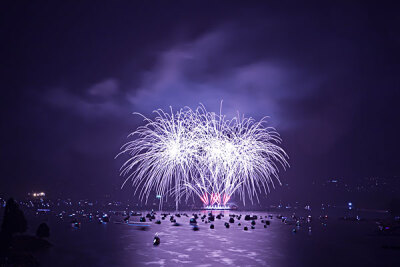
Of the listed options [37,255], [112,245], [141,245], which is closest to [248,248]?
[141,245]

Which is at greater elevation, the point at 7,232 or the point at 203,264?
the point at 7,232

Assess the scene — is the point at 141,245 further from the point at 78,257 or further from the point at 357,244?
the point at 357,244

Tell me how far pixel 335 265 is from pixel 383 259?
10578 millimetres

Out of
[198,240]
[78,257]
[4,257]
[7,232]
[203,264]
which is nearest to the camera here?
[4,257]

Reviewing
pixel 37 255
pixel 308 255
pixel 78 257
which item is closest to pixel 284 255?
pixel 308 255

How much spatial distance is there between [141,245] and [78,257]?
1631 centimetres

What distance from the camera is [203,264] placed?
53625 millimetres

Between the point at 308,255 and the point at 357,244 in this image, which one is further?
the point at 357,244

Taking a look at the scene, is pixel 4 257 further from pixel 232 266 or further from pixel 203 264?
pixel 232 266

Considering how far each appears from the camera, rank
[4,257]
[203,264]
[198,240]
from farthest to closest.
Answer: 1. [198,240]
2. [203,264]
3. [4,257]

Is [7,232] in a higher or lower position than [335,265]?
higher

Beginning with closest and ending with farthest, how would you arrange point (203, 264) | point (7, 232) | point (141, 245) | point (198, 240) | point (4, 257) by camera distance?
point (4, 257) → point (7, 232) → point (203, 264) → point (141, 245) → point (198, 240)

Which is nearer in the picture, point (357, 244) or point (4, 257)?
point (4, 257)

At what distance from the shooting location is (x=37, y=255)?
58.0m
